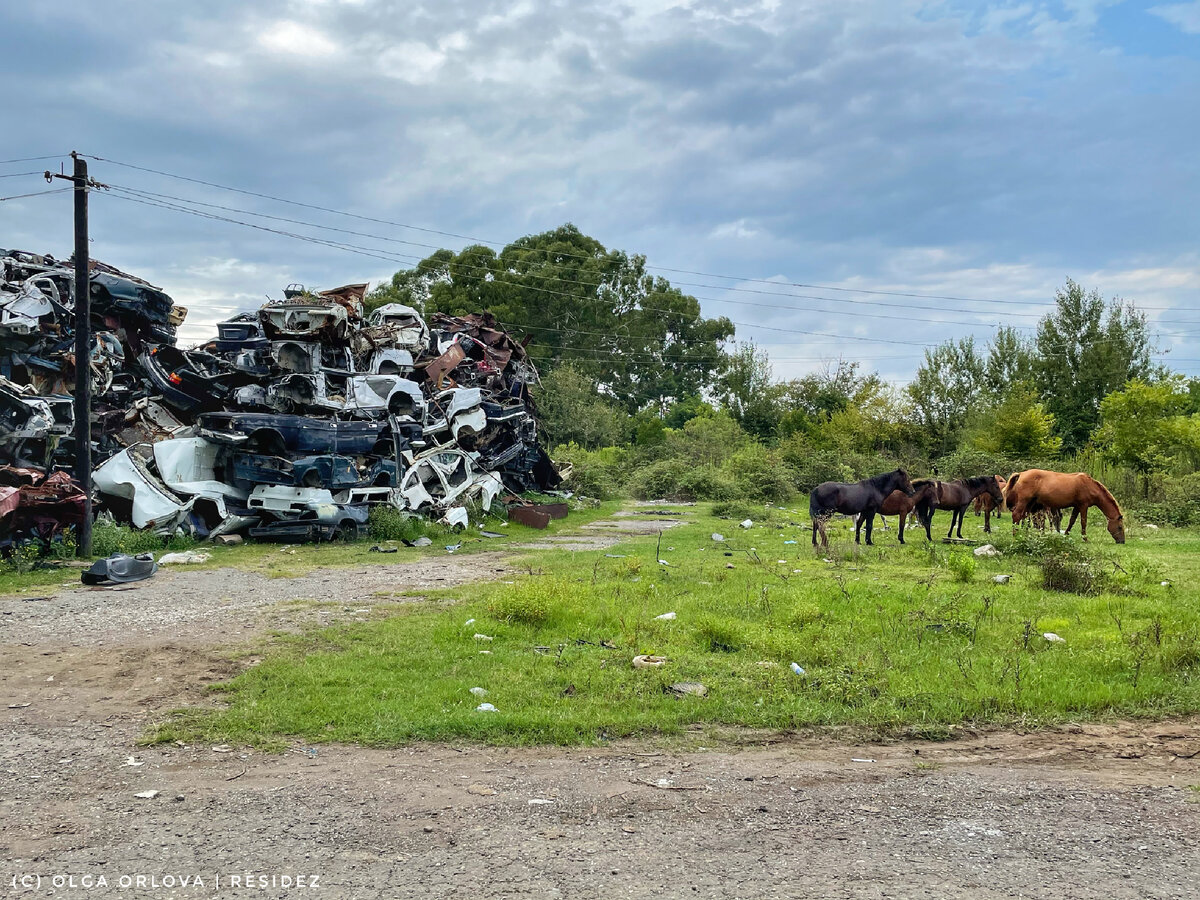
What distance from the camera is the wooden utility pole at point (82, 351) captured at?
13633 millimetres

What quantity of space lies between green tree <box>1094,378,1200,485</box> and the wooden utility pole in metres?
27.1

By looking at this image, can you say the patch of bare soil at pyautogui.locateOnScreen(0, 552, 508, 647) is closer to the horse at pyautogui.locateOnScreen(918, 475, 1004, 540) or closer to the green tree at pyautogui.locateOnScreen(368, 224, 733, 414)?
the horse at pyautogui.locateOnScreen(918, 475, 1004, 540)

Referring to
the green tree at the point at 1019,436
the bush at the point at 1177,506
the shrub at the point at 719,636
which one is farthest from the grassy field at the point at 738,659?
the green tree at the point at 1019,436

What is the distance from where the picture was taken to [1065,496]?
1681 centimetres

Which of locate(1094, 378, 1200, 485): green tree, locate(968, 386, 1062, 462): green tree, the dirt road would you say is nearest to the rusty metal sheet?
the dirt road

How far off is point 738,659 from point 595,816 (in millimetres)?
3170

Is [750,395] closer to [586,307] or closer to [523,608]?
[586,307]

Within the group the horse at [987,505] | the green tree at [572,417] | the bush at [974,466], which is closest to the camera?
the horse at [987,505]

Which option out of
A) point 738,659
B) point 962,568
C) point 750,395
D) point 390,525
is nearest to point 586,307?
point 750,395

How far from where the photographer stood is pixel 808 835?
4051 millimetres

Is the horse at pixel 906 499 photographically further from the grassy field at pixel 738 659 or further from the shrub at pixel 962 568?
the grassy field at pixel 738 659

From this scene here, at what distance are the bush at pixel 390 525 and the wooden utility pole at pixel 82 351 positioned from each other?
5.34 metres

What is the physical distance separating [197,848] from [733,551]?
12.3 meters

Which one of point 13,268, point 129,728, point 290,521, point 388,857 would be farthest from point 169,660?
point 13,268
